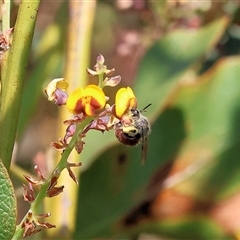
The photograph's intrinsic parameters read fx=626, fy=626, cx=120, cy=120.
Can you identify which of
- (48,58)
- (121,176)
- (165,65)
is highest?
(48,58)

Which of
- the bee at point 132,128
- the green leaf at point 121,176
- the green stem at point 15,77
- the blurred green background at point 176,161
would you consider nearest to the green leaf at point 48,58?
the blurred green background at point 176,161

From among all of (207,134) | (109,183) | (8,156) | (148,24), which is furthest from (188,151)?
(8,156)

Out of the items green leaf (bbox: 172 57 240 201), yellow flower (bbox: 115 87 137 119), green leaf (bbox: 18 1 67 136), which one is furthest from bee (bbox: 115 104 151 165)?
green leaf (bbox: 18 1 67 136)

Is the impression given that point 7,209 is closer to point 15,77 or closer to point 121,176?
point 15,77

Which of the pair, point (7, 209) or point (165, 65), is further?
point (165, 65)

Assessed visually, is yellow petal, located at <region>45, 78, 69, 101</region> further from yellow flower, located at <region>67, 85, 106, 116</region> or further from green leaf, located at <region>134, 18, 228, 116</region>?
green leaf, located at <region>134, 18, 228, 116</region>

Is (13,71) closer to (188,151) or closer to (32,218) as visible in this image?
(32,218)

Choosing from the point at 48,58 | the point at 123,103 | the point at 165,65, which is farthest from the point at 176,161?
the point at 123,103
